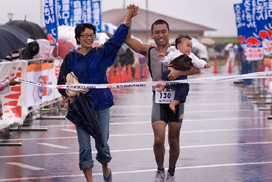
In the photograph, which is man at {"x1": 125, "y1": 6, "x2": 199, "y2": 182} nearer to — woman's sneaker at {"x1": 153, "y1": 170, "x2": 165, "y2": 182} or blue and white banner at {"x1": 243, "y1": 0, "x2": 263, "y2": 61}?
woman's sneaker at {"x1": 153, "y1": 170, "x2": 165, "y2": 182}

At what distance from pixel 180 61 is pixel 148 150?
3088 millimetres

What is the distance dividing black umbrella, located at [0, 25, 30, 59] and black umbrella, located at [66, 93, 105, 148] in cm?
463

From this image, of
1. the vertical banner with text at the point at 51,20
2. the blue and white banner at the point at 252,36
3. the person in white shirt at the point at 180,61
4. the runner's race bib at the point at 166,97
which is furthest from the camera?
the blue and white banner at the point at 252,36

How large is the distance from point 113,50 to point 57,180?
197 centimetres

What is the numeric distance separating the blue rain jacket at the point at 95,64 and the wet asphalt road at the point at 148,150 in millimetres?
1320

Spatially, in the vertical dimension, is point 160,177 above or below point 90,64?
below

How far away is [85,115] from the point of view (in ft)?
19.9

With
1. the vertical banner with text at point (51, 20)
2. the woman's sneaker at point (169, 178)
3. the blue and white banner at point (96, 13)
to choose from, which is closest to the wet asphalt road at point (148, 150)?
the woman's sneaker at point (169, 178)

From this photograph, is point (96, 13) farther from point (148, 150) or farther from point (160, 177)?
point (160, 177)

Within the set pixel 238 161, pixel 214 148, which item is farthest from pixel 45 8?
pixel 238 161

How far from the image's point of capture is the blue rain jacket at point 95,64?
6.10 meters

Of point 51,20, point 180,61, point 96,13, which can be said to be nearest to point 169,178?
point 180,61

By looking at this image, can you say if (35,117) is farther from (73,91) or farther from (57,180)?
(73,91)

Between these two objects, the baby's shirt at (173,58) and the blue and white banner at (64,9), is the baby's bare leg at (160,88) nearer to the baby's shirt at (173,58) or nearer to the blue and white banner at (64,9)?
the baby's shirt at (173,58)
